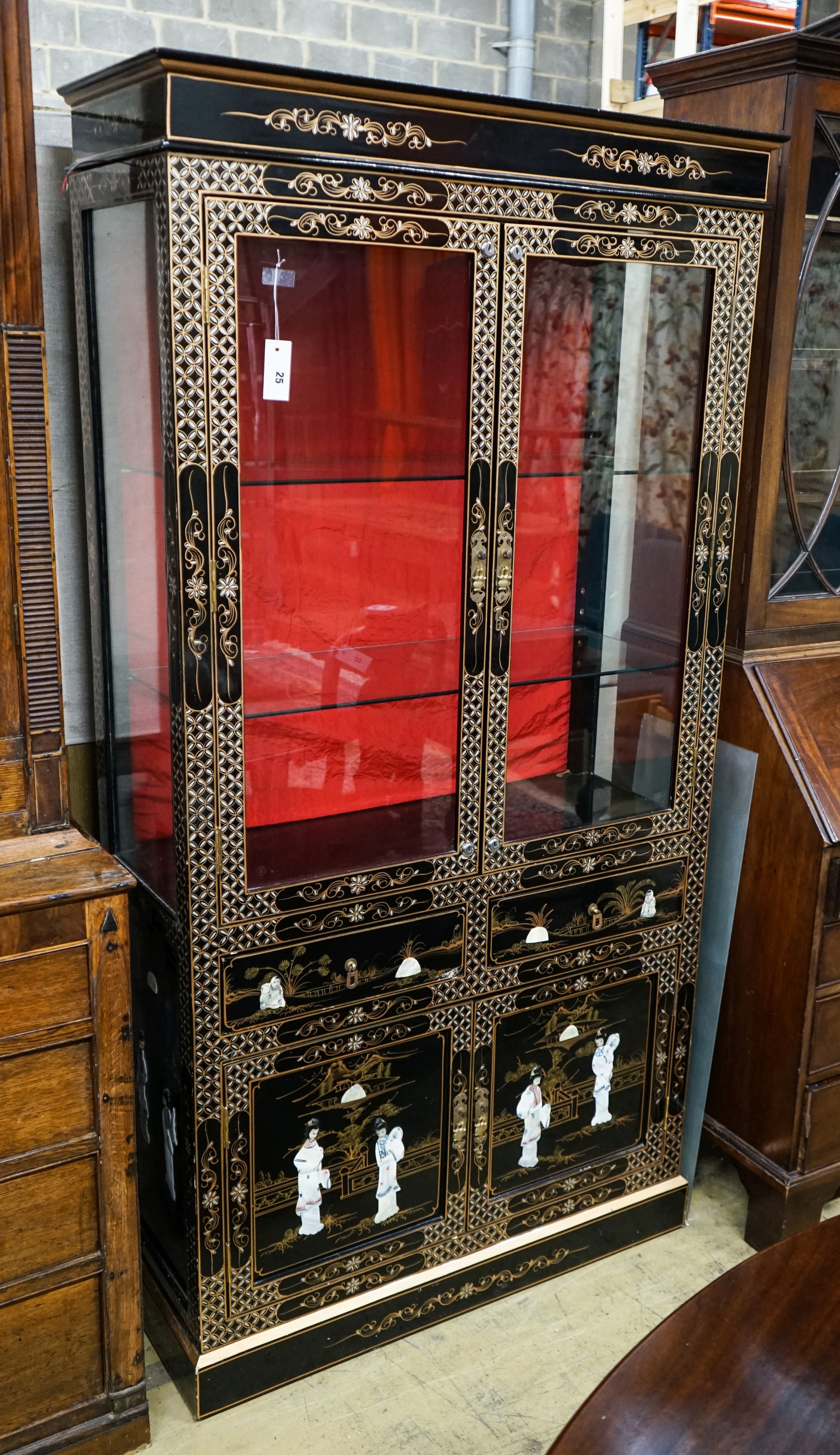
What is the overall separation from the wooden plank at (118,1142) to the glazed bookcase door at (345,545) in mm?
216

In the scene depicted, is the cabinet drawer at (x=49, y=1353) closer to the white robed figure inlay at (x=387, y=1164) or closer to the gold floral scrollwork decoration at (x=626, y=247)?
the white robed figure inlay at (x=387, y=1164)

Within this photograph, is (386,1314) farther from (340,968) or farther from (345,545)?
(345,545)

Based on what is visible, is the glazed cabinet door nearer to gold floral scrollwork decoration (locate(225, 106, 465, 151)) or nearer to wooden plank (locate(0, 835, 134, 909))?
gold floral scrollwork decoration (locate(225, 106, 465, 151))

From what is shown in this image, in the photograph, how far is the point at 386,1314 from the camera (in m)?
2.41

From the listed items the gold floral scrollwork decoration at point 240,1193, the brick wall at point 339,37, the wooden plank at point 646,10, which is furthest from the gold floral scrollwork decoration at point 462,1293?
the wooden plank at point 646,10

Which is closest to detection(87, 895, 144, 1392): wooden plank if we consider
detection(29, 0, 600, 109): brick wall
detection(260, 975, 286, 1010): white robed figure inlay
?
detection(260, 975, 286, 1010): white robed figure inlay

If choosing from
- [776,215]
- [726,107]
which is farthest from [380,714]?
[726,107]

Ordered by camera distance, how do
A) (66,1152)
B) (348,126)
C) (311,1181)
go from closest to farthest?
(348,126) → (66,1152) → (311,1181)

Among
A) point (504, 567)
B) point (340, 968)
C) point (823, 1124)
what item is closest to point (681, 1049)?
point (823, 1124)

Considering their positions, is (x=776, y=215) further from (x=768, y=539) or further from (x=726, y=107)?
(x=768, y=539)

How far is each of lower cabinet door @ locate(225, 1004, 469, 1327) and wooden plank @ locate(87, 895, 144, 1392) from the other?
0.61 ft

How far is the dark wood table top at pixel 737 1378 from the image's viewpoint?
3.85ft

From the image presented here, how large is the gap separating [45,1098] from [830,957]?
1.57 meters

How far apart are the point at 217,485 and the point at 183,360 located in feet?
0.62
